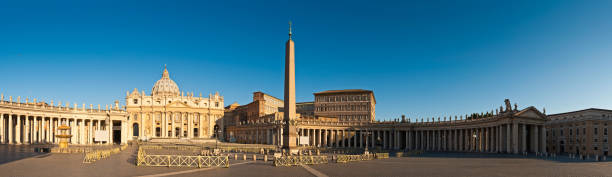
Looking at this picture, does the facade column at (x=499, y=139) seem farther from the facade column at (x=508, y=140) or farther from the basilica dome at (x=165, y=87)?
the basilica dome at (x=165, y=87)

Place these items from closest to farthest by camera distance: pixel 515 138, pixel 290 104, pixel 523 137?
pixel 290 104, pixel 515 138, pixel 523 137

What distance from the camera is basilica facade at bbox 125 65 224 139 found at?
127 metres

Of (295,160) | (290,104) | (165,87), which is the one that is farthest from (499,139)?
(165,87)

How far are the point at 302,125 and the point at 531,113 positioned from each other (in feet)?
151

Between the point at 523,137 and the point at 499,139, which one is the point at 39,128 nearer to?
the point at 499,139

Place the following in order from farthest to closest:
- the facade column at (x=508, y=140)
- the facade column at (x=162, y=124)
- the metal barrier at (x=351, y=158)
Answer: the facade column at (x=162, y=124)
the facade column at (x=508, y=140)
the metal barrier at (x=351, y=158)

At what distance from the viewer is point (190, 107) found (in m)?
130

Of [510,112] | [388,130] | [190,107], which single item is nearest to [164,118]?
[190,107]

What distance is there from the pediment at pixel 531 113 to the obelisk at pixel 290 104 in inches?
1444

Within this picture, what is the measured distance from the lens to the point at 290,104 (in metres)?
44.5

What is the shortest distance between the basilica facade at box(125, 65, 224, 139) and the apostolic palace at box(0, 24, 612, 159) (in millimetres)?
317

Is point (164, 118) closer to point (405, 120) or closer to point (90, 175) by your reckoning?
point (405, 120)

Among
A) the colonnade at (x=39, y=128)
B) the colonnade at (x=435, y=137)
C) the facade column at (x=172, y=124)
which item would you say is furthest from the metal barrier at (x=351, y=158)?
the facade column at (x=172, y=124)

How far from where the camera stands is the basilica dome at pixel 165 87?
14630 cm
